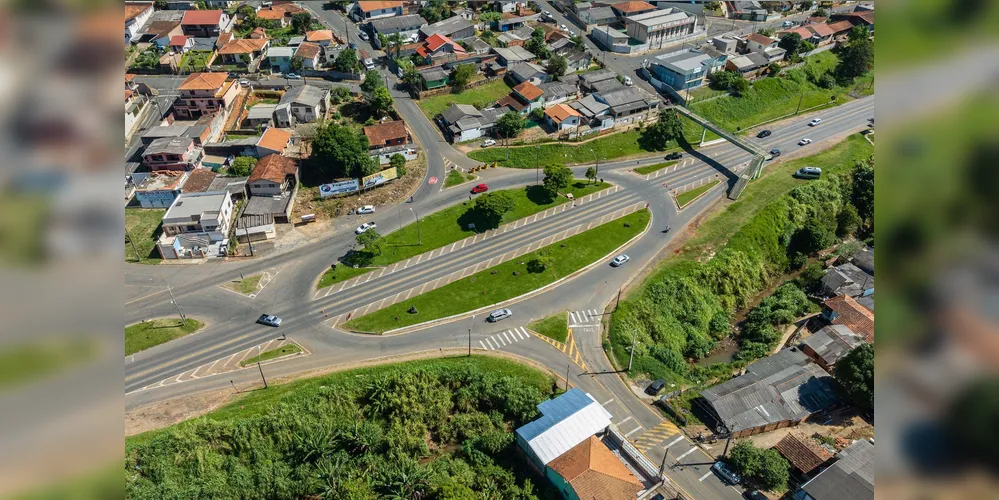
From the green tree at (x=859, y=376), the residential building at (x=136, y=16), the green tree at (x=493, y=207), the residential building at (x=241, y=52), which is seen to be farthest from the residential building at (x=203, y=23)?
the green tree at (x=859, y=376)

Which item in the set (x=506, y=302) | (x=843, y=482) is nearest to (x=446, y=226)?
(x=506, y=302)

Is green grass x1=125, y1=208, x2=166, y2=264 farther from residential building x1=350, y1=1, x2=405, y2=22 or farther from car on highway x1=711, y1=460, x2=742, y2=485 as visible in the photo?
residential building x1=350, y1=1, x2=405, y2=22

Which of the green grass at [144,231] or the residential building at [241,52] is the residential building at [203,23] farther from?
the green grass at [144,231]

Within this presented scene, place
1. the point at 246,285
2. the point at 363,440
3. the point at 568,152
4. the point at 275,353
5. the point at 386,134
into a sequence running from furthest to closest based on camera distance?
the point at 568,152 → the point at 386,134 → the point at 246,285 → the point at 275,353 → the point at 363,440

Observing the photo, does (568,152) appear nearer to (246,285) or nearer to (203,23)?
(246,285)
